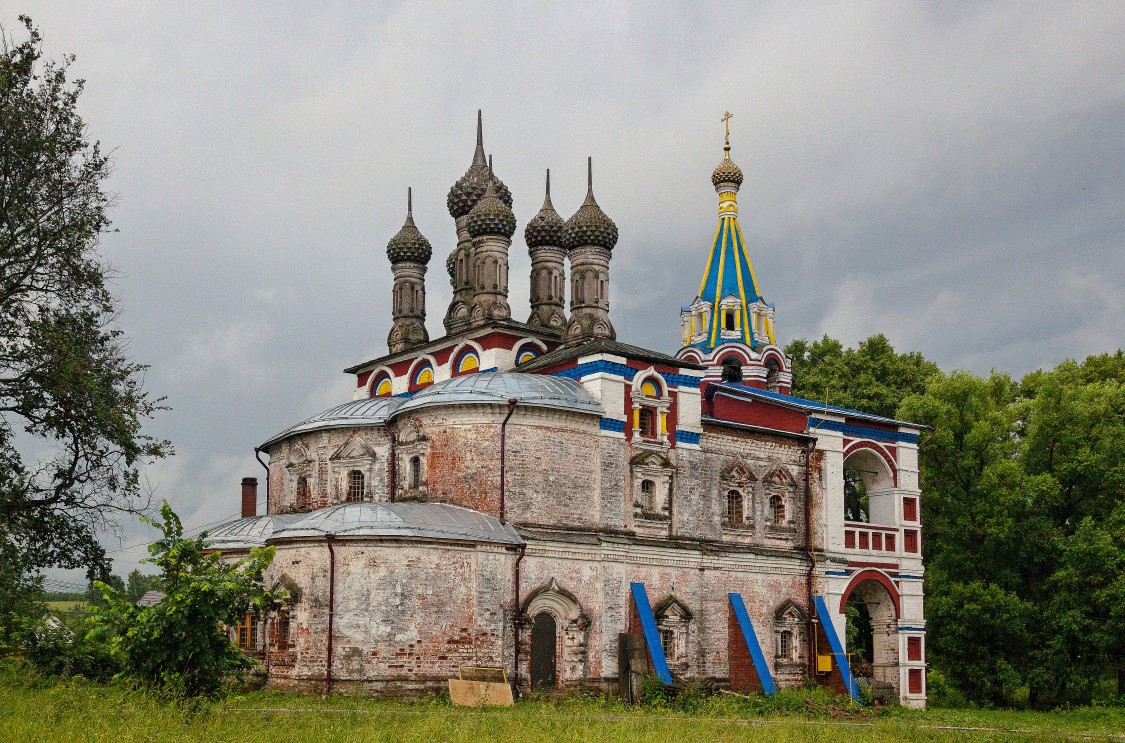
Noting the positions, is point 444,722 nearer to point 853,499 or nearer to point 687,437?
point 687,437

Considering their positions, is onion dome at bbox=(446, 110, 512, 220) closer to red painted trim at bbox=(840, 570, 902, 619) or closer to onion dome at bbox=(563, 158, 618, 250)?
onion dome at bbox=(563, 158, 618, 250)

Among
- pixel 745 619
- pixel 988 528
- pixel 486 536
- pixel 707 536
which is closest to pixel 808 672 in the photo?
pixel 745 619

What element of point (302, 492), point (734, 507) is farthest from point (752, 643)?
point (302, 492)

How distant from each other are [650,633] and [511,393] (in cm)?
501

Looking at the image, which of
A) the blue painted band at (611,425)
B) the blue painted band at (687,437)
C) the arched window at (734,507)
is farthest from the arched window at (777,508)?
the blue painted band at (611,425)

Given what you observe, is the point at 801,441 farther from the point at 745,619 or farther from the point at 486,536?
the point at 486,536

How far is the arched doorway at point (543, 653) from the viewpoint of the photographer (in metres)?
20.7

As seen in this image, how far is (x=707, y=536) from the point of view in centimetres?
2377

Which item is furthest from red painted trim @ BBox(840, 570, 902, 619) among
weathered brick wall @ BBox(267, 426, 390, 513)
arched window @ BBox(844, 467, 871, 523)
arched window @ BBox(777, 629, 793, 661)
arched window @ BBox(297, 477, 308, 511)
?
arched window @ BBox(297, 477, 308, 511)

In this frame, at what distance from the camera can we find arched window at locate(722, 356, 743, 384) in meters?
32.4

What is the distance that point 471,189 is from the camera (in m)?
30.0

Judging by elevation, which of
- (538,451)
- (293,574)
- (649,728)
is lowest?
(649,728)

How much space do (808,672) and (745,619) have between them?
2325 millimetres

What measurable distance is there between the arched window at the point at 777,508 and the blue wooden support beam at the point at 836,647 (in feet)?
6.02
